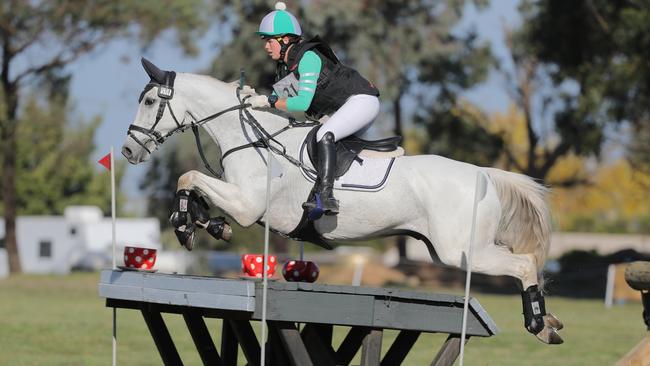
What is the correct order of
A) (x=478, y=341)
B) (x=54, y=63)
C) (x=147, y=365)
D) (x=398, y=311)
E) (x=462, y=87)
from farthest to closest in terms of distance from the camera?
(x=462, y=87) → (x=54, y=63) → (x=478, y=341) → (x=147, y=365) → (x=398, y=311)

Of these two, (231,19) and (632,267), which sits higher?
(231,19)

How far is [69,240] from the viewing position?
4075 centimetres

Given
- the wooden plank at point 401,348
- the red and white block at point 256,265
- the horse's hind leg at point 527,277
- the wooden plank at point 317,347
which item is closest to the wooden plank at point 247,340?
the wooden plank at point 317,347

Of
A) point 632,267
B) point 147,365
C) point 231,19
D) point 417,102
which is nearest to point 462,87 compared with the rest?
point 417,102

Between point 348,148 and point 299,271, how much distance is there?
3.65 feet

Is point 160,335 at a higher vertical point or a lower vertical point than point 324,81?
lower

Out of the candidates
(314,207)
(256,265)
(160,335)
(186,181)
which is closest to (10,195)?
(160,335)

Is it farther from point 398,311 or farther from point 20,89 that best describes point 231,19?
point 398,311

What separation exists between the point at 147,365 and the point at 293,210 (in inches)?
169

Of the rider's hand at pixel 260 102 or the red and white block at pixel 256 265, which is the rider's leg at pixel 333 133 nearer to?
the rider's hand at pixel 260 102

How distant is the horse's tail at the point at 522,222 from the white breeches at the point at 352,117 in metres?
0.99

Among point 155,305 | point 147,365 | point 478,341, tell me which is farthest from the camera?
point 478,341

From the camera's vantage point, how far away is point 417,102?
3681 cm

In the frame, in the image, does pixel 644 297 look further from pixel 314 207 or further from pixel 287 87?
pixel 287 87
